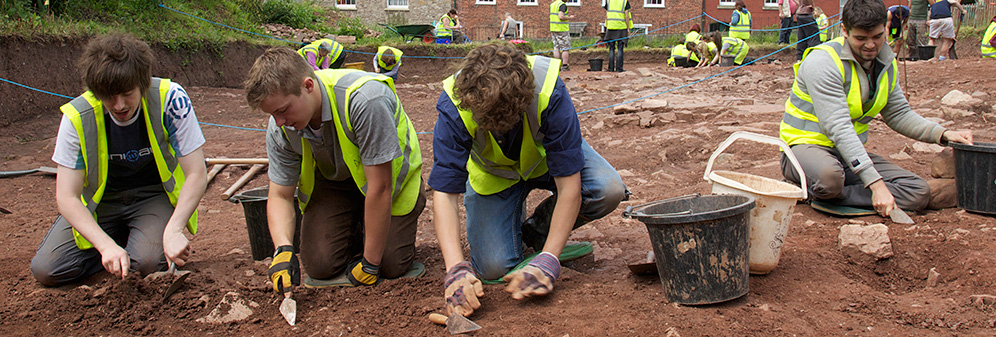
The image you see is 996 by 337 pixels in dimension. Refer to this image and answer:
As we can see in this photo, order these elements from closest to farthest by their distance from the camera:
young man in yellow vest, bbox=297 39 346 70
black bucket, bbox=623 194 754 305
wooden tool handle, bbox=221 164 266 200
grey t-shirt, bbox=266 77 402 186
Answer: black bucket, bbox=623 194 754 305
grey t-shirt, bbox=266 77 402 186
wooden tool handle, bbox=221 164 266 200
young man in yellow vest, bbox=297 39 346 70

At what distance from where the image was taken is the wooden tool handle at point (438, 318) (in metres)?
2.43

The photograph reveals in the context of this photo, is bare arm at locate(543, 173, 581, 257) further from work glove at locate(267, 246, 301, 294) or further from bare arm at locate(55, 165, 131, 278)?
bare arm at locate(55, 165, 131, 278)

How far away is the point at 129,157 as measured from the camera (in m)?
3.12

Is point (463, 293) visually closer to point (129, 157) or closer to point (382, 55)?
point (129, 157)

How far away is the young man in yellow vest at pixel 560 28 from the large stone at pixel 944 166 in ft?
33.6

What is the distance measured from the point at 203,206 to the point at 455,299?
3.48 metres

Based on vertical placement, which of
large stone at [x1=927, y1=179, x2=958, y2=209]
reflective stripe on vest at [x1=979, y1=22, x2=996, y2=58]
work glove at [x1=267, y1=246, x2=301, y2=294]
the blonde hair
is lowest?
work glove at [x1=267, y1=246, x2=301, y2=294]

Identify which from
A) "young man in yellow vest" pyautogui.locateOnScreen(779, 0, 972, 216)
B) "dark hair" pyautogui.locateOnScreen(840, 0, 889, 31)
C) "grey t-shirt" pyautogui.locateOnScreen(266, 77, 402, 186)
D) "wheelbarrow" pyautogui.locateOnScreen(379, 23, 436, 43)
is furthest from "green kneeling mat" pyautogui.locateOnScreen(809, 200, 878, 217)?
"wheelbarrow" pyautogui.locateOnScreen(379, 23, 436, 43)

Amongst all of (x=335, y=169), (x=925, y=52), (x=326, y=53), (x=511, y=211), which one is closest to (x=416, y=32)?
(x=326, y=53)

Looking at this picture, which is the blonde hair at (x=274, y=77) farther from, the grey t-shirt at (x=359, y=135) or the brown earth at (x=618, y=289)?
the brown earth at (x=618, y=289)

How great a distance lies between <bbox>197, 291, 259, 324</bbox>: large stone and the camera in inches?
104

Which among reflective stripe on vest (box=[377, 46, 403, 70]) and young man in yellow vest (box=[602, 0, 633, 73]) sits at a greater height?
young man in yellow vest (box=[602, 0, 633, 73])

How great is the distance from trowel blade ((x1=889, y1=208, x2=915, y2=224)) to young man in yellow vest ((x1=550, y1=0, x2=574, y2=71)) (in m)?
10.6

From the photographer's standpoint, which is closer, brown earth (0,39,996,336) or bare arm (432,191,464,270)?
brown earth (0,39,996,336)
